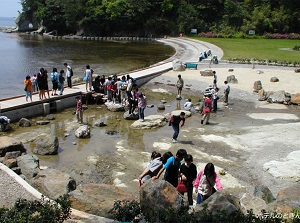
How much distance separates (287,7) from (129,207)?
77515mm

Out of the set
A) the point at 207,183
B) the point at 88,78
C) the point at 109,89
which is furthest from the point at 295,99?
the point at 207,183

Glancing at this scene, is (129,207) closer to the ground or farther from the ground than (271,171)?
farther from the ground

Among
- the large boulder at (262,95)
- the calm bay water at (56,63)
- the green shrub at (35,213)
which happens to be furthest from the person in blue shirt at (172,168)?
the calm bay water at (56,63)

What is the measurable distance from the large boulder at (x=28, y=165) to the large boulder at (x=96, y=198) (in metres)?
3.29

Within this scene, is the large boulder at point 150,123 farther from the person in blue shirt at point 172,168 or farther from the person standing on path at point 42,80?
the person in blue shirt at point 172,168

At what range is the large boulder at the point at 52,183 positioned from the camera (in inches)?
401

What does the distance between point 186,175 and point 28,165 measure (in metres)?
6.38

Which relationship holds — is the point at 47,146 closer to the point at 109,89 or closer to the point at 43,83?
the point at 43,83

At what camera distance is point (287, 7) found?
74.4 metres

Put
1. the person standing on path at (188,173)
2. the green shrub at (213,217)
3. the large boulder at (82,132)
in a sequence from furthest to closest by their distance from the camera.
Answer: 1. the large boulder at (82,132)
2. the person standing on path at (188,173)
3. the green shrub at (213,217)

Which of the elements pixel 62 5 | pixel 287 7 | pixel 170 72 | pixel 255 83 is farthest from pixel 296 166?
pixel 62 5

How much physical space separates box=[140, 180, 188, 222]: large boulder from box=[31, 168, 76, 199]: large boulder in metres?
3.09

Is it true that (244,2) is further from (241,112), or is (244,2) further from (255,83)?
(241,112)

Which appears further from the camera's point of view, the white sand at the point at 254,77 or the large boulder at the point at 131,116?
the white sand at the point at 254,77
